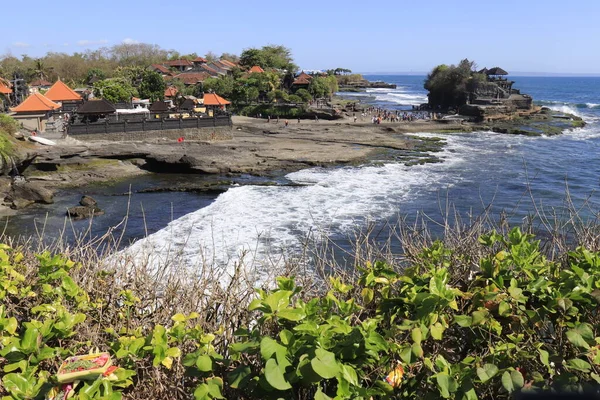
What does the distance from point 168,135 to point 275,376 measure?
119 feet

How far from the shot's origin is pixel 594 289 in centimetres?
383

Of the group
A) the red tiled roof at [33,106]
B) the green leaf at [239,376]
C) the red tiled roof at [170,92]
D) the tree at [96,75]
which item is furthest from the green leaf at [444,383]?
the tree at [96,75]

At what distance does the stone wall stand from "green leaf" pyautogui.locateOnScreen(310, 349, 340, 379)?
113 feet

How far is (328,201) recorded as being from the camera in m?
25.2

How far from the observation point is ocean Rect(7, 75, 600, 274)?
18922 mm

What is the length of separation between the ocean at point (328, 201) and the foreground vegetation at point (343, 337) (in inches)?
344

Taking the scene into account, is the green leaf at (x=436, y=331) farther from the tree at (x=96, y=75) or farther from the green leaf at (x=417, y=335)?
the tree at (x=96, y=75)

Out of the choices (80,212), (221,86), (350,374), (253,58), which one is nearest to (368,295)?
(350,374)

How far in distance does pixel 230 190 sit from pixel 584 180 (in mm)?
21145

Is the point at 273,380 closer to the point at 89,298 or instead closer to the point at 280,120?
the point at 89,298

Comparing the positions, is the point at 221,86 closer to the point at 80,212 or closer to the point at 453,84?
the point at 453,84

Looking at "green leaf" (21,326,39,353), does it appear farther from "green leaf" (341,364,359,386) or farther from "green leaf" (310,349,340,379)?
"green leaf" (341,364,359,386)

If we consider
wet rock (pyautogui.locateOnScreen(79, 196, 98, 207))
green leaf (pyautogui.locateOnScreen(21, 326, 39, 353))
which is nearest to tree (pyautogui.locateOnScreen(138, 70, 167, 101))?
wet rock (pyautogui.locateOnScreen(79, 196, 98, 207))

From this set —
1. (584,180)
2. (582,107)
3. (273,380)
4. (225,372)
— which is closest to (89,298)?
(225,372)
